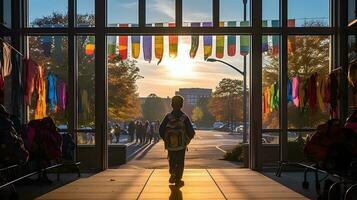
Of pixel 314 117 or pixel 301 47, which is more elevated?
pixel 301 47

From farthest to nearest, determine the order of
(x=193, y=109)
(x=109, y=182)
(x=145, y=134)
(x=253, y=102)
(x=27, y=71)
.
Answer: (x=193, y=109), (x=145, y=134), (x=253, y=102), (x=27, y=71), (x=109, y=182)

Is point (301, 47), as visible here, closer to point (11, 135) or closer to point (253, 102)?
point (253, 102)

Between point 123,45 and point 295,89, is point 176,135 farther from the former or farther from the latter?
point 123,45

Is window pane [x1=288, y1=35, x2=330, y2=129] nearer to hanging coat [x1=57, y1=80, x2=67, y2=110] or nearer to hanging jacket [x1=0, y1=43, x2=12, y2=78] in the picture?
hanging coat [x1=57, y1=80, x2=67, y2=110]

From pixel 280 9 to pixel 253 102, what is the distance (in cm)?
246

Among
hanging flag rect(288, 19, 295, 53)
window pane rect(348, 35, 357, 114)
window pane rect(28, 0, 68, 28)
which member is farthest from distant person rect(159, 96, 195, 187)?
window pane rect(28, 0, 68, 28)

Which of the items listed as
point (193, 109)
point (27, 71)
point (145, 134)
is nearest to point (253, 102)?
point (27, 71)

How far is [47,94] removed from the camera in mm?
15969

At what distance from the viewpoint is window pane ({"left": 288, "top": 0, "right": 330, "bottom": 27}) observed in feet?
53.6

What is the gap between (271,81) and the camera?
53.7ft

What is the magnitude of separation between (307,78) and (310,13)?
65.3 inches

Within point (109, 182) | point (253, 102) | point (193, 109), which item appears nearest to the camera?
point (109, 182)

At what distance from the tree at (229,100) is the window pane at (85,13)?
37.6 m

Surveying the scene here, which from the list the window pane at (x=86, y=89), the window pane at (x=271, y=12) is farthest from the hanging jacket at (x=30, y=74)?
the window pane at (x=271, y=12)
